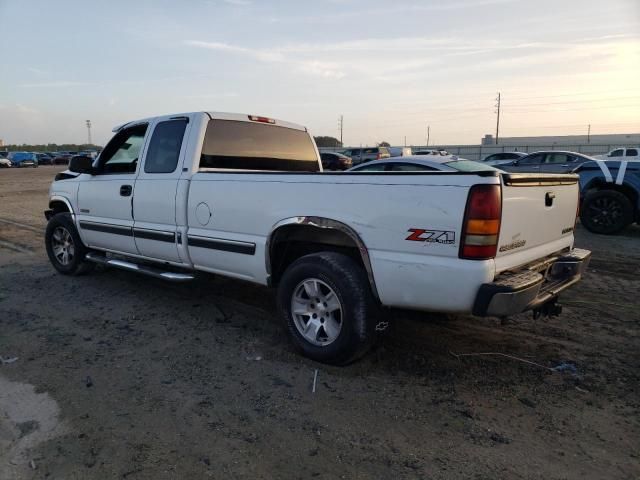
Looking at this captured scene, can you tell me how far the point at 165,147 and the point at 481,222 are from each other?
3.25m

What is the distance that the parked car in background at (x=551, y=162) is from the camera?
1502cm

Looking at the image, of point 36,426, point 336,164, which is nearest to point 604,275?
point 36,426

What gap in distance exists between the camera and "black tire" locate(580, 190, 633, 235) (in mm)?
9031

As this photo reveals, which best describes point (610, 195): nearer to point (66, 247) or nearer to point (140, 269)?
point (140, 269)

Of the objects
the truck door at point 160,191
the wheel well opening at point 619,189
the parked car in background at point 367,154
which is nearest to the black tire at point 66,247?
the truck door at point 160,191

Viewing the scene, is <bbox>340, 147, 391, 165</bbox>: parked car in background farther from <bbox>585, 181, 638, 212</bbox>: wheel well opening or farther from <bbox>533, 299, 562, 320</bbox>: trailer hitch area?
<bbox>533, 299, 562, 320</bbox>: trailer hitch area

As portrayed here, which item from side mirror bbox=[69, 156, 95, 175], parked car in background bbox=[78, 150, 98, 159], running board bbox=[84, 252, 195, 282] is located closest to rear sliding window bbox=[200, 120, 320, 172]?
running board bbox=[84, 252, 195, 282]

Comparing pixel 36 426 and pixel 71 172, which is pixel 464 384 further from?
pixel 71 172

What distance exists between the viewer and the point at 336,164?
26875 millimetres

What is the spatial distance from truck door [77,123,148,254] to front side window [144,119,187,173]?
212 millimetres

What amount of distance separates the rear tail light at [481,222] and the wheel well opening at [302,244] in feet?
2.77

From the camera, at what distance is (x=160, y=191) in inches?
184

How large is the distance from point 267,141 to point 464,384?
3186 millimetres

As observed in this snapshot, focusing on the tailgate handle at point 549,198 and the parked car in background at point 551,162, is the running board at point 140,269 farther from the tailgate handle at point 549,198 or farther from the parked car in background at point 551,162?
the parked car in background at point 551,162
